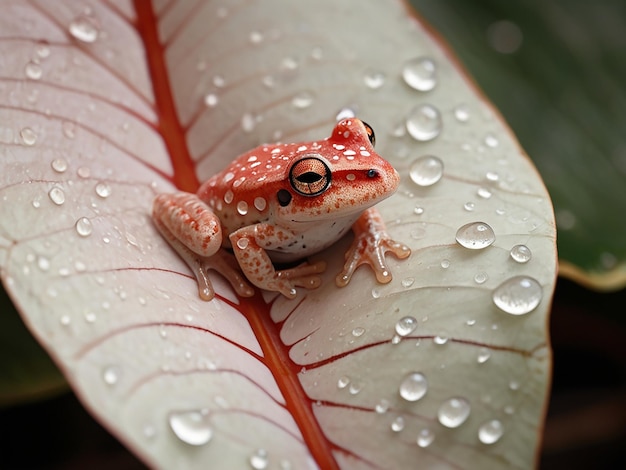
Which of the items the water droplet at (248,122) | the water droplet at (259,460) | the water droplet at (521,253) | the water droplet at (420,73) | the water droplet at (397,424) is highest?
the water droplet at (521,253)

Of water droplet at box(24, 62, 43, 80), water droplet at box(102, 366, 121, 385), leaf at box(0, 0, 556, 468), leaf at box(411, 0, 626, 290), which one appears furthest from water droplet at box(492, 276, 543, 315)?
water droplet at box(24, 62, 43, 80)

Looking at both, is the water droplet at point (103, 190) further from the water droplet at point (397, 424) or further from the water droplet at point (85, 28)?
the water droplet at point (397, 424)

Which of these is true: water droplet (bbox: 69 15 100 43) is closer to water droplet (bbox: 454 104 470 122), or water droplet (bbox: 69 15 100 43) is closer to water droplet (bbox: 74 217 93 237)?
water droplet (bbox: 74 217 93 237)

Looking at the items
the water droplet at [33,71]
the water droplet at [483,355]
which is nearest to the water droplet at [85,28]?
the water droplet at [33,71]

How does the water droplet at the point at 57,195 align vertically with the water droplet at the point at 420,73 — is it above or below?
below

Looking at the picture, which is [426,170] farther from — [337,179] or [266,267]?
[266,267]

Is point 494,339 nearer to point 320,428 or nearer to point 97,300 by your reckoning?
point 320,428
